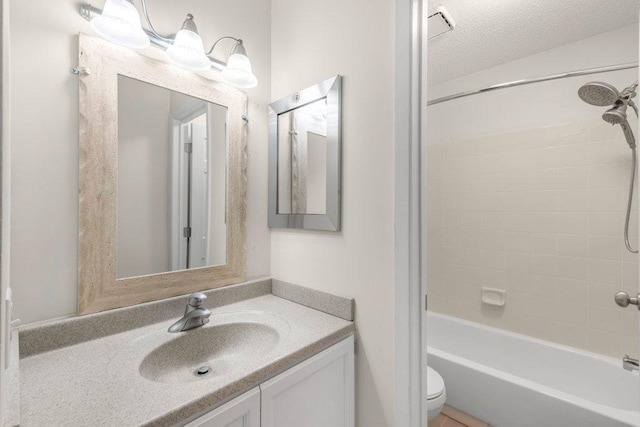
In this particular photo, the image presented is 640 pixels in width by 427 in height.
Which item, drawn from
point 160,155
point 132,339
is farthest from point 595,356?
point 160,155

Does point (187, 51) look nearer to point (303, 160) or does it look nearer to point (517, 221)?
point (303, 160)

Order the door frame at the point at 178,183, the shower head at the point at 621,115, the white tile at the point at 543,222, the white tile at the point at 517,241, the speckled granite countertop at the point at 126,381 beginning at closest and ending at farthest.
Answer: the speckled granite countertop at the point at 126,381
the door frame at the point at 178,183
the shower head at the point at 621,115
the white tile at the point at 543,222
the white tile at the point at 517,241

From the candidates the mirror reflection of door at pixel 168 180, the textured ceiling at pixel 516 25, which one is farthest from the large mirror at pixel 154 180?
the textured ceiling at pixel 516 25

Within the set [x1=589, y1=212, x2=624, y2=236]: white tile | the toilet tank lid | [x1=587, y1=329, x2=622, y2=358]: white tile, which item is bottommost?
the toilet tank lid

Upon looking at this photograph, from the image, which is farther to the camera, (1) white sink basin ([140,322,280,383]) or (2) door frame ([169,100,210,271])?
(2) door frame ([169,100,210,271])

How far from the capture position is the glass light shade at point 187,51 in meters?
1.03

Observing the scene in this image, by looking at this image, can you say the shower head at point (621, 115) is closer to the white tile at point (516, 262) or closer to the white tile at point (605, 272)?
the white tile at point (605, 272)

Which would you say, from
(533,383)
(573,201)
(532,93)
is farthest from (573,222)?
(533,383)

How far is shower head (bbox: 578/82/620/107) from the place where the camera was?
4.40 ft

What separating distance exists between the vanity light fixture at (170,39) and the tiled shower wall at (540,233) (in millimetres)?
1804

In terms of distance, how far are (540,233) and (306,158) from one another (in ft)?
5.62

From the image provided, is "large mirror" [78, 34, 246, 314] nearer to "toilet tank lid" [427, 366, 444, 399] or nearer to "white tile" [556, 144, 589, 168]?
"toilet tank lid" [427, 366, 444, 399]

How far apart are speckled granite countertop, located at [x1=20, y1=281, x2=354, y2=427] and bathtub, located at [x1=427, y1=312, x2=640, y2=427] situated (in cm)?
104

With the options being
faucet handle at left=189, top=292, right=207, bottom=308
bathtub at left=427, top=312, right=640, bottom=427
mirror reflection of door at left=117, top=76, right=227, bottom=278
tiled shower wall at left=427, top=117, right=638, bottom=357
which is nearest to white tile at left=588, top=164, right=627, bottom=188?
tiled shower wall at left=427, top=117, right=638, bottom=357
